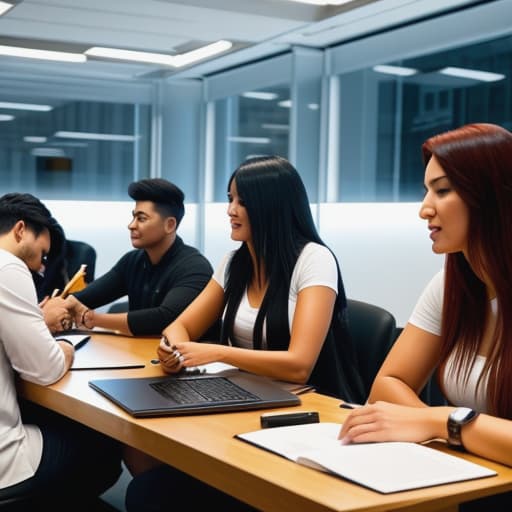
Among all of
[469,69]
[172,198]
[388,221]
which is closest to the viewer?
[172,198]

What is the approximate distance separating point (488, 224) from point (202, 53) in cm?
435

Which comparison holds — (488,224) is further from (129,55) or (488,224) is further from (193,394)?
(129,55)

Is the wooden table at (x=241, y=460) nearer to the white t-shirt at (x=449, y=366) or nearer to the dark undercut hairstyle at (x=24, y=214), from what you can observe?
the white t-shirt at (x=449, y=366)

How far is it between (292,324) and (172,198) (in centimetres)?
142

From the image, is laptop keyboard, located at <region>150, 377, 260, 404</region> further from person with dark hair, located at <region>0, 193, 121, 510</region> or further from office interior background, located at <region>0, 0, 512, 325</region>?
office interior background, located at <region>0, 0, 512, 325</region>

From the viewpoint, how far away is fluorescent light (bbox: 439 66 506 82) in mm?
4750

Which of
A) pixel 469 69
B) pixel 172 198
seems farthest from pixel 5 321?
pixel 469 69

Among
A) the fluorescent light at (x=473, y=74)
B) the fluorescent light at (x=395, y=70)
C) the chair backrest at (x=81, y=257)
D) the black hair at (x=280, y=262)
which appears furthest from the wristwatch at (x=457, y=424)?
the chair backrest at (x=81, y=257)

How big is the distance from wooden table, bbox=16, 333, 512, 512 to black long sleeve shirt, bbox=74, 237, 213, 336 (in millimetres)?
940

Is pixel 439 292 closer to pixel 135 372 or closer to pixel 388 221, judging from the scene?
pixel 135 372

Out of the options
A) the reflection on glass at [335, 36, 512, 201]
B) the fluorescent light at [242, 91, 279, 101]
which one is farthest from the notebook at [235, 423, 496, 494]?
the fluorescent light at [242, 91, 279, 101]

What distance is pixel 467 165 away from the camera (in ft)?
6.18

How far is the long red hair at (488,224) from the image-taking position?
188cm

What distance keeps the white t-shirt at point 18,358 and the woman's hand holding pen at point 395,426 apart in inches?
38.6
